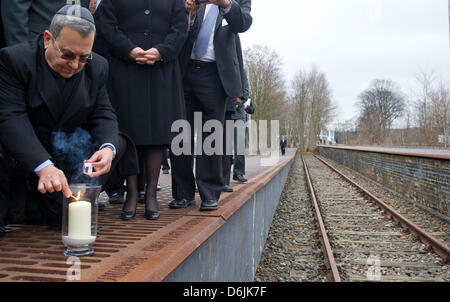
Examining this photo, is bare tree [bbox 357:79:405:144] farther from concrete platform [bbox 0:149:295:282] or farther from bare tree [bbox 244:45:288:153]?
concrete platform [bbox 0:149:295:282]

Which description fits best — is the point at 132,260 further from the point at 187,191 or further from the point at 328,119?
the point at 328,119

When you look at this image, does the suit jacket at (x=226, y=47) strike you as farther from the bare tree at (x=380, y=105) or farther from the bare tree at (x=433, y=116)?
the bare tree at (x=380, y=105)

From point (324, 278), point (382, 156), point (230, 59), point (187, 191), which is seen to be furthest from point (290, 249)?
point (382, 156)

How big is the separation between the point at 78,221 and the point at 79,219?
1 centimetres

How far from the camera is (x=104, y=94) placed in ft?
8.86

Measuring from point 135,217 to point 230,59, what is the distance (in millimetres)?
1560

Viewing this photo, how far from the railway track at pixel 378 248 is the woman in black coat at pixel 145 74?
263 centimetres

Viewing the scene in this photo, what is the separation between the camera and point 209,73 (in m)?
3.64

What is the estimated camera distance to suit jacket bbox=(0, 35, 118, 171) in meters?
2.10

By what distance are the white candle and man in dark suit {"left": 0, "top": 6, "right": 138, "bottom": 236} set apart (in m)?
0.08

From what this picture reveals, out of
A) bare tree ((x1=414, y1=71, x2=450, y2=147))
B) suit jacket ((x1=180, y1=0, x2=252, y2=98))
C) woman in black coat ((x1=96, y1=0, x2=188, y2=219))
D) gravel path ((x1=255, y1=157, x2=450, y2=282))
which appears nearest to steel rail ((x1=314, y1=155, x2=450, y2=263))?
gravel path ((x1=255, y1=157, x2=450, y2=282))

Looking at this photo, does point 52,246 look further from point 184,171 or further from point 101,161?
point 184,171

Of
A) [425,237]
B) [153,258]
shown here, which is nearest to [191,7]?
[153,258]

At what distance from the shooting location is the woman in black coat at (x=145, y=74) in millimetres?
3088
